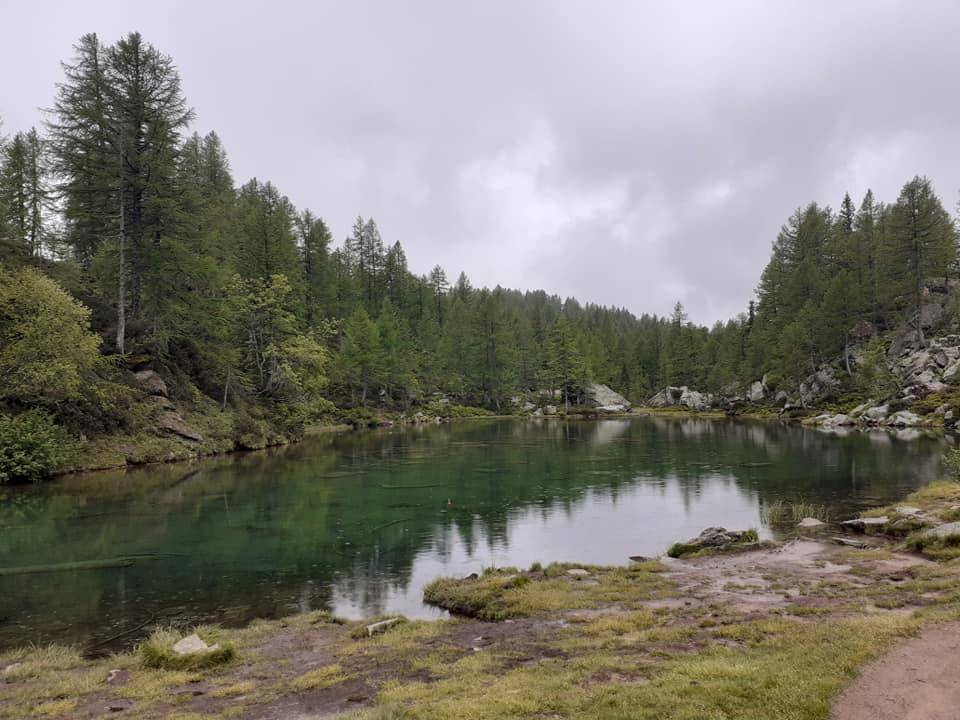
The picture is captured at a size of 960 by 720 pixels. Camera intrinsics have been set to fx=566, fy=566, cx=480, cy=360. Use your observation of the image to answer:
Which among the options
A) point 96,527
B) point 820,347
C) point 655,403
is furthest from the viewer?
point 655,403

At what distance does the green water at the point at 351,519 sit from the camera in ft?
56.9

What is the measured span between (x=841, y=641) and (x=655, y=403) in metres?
133

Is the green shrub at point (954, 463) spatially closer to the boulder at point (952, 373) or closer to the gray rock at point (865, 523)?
the gray rock at point (865, 523)

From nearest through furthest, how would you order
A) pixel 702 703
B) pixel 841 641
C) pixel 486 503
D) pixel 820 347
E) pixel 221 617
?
pixel 702 703 → pixel 841 641 → pixel 221 617 → pixel 486 503 → pixel 820 347

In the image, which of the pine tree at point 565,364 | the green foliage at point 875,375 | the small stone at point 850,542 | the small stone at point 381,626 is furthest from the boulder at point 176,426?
the pine tree at point 565,364

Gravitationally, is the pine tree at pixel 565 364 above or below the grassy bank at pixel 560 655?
above

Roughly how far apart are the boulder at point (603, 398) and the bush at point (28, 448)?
10315 cm

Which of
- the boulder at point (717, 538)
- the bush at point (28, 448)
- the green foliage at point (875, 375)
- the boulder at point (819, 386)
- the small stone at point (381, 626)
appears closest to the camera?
the small stone at point (381, 626)

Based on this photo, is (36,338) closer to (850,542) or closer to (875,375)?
(850,542)

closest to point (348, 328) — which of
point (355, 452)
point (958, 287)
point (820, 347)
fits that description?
point (355, 452)

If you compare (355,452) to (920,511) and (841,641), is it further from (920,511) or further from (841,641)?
(841,641)

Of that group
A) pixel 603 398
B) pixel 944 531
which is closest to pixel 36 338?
pixel 944 531

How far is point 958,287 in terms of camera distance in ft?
271

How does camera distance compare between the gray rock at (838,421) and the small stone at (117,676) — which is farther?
the gray rock at (838,421)
